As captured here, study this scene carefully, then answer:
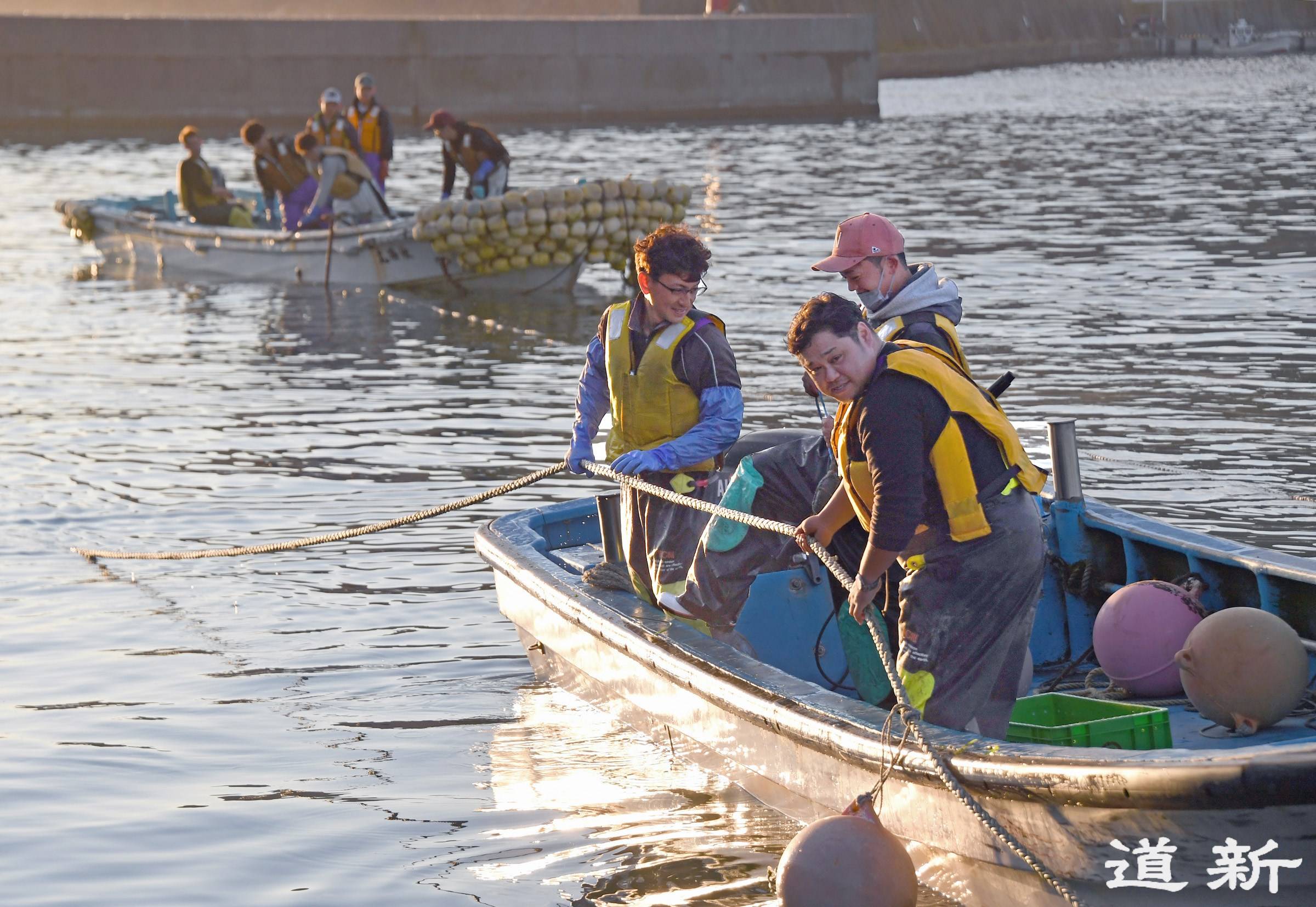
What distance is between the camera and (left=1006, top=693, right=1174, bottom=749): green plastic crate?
17.7 ft

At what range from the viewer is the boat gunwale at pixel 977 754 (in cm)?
435

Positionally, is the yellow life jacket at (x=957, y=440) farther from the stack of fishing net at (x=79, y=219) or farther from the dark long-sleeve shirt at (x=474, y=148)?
the stack of fishing net at (x=79, y=219)

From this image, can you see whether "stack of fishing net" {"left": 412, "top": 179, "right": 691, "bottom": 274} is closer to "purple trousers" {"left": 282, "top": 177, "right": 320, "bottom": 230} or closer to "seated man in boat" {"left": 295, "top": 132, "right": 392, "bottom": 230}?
"seated man in boat" {"left": 295, "top": 132, "right": 392, "bottom": 230}

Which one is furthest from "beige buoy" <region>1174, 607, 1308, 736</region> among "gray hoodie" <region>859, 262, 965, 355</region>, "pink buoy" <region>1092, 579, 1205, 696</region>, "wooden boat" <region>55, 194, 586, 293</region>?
"wooden boat" <region>55, 194, 586, 293</region>

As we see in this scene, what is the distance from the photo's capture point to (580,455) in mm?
7137

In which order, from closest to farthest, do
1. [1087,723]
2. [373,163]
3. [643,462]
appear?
1. [1087,723]
2. [643,462]
3. [373,163]

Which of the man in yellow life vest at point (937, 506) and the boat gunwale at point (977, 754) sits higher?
the man in yellow life vest at point (937, 506)

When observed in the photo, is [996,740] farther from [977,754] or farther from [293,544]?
→ [293,544]

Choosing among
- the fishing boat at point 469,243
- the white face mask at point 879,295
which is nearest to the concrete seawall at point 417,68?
the fishing boat at point 469,243

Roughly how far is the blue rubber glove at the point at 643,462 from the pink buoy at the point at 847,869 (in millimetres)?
1865

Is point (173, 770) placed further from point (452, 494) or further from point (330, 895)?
point (452, 494)

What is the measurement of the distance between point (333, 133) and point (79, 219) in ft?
16.0

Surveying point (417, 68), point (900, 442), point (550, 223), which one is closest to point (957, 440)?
point (900, 442)

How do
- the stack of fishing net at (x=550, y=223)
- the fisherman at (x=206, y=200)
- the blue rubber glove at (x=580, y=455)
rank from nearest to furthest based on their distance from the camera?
the blue rubber glove at (x=580, y=455)
the stack of fishing net at (x=550, y=223)
the fisherman at (x=206, y=200)
